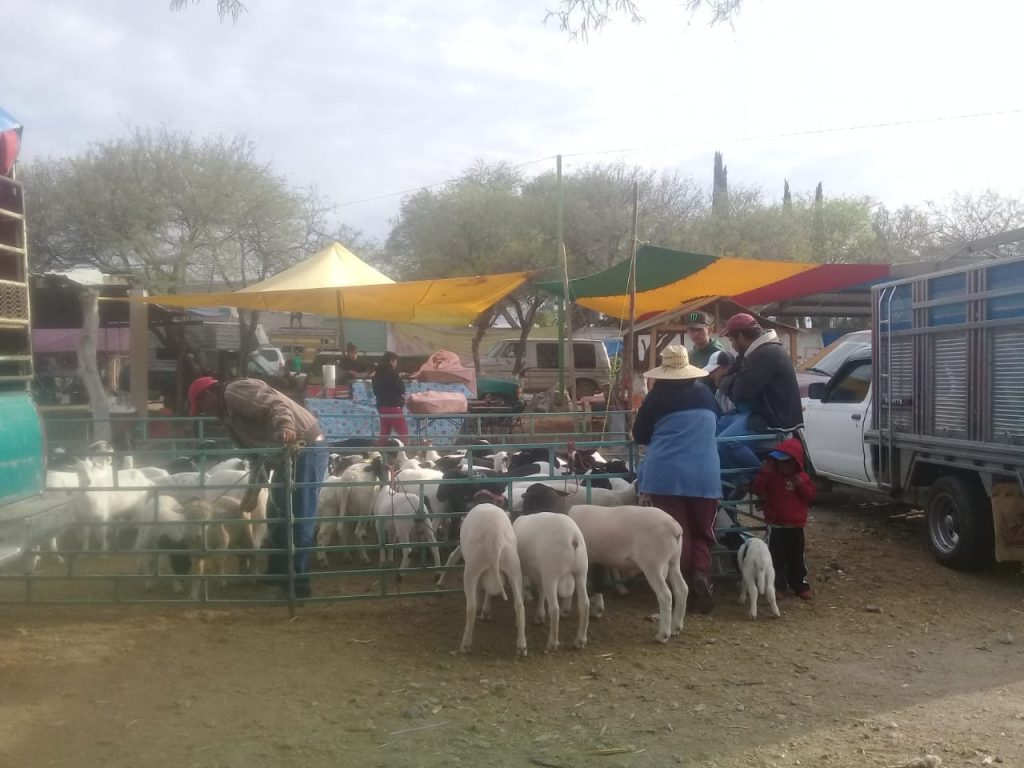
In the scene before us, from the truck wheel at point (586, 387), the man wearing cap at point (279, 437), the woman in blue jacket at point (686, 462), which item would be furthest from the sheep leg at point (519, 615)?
the truck wheel at point (586, 387)

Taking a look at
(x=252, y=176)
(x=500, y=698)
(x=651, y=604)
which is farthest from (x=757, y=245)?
(x=500, y=698)

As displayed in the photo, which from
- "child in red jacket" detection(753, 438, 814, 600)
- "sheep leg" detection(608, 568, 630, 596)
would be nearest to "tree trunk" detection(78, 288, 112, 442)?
"sheep leg" detection(608, 568, 630, 596)

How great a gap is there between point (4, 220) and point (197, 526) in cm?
256

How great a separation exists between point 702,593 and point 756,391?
5.24 ft

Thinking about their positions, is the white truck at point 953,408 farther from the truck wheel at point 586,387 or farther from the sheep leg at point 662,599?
the truck wheel at point 586,387

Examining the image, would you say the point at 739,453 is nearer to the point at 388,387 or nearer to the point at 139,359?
the point at 388,387

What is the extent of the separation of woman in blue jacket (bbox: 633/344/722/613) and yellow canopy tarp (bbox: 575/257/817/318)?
14.6 ft

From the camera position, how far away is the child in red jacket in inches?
247

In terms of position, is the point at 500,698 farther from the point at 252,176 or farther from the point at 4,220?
the point at 252,176

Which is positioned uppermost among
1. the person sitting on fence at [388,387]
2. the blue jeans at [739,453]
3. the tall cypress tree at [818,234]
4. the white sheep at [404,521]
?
the tall cypress tree at [818,234]

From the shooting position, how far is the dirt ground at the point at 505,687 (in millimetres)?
3889

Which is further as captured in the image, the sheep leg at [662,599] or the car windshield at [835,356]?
the car windshield at [835,356]

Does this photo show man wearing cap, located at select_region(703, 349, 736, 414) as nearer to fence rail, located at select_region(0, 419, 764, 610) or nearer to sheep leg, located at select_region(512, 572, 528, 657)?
fence rail, located at select_region(0, 419, 764, 610)

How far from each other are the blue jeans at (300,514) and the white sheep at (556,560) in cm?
158
